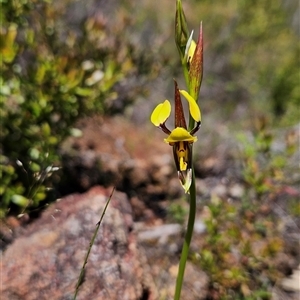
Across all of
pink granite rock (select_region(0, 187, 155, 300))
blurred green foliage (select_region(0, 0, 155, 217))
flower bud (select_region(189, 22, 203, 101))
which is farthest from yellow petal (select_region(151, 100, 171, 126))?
blurred green foliage (select_region(0, 0, 155, 217))

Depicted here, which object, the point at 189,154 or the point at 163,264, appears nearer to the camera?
the point at 189,154

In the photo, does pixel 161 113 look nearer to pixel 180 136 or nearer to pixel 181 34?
pixel 180 136

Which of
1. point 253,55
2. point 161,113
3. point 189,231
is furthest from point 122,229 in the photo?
point 253,55

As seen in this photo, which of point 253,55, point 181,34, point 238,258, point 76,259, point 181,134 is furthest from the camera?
point 253,55

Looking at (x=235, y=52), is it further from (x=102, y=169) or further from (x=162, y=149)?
(x=102, y=169)

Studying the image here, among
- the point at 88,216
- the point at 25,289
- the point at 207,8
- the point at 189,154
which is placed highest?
the point at 207,8

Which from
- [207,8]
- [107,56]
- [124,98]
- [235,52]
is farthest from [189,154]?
[207,8]

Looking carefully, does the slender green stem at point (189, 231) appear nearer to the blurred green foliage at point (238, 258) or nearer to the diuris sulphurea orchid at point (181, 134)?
the diuris sulphurea orchid at point (181, 134)

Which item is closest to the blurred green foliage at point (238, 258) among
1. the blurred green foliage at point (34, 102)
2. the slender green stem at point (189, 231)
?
the slender green stem at point (189, 231)
